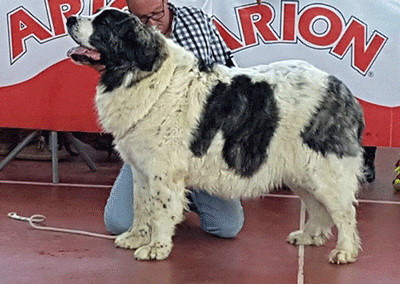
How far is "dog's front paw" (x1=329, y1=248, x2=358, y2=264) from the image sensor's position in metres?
3.66

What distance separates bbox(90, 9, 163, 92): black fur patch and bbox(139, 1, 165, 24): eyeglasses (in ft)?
1.21

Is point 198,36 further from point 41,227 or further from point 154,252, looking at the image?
point 41,227

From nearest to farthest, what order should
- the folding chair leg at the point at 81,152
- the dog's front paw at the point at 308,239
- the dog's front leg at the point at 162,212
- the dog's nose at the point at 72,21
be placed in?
1. the dog's nose at the point at 72,21
2. the dog's front leg at the point at 162,212
3. the dog's front paw at the point at 308,239
4. the folding chair leg at the point at 81,152

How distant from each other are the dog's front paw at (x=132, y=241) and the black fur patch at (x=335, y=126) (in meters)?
0.93

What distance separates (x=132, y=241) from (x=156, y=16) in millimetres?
1113

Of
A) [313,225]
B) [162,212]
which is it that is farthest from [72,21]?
[313,225]

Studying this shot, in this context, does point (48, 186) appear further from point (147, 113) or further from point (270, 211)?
point (147, 113)

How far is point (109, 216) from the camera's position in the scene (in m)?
4.10

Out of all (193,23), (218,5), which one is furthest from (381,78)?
(193,23)

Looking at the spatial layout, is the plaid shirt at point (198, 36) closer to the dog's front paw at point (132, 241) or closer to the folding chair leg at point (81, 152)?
the dog's front paw at point (132, 241)

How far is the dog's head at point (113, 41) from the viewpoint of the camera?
341 centimetres

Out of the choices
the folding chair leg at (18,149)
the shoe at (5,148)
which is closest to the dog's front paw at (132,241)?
the folding chair leg at (18,149)

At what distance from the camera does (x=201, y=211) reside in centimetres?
418

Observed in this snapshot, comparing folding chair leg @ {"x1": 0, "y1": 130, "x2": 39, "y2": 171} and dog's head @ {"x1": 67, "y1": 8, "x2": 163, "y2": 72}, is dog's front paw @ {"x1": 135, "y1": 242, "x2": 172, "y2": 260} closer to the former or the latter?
dog's head @ {"x1": 67, "y1": 8, "x2": 163, "y2": 72}
